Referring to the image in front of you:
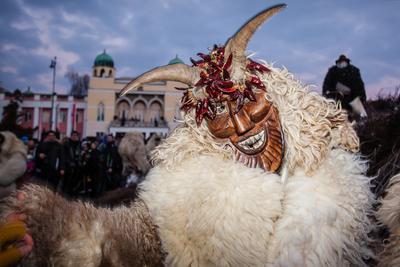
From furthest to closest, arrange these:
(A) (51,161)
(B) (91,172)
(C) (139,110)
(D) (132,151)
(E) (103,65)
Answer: (E) (103,65), (C) (139,110), (D) (132,151), (B) (91,172), (A) (51,161)

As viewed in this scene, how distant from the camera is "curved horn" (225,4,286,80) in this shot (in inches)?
69.3

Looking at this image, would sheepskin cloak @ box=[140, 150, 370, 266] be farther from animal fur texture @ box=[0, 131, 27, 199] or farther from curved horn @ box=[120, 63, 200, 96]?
animal fur texture @ box=[0, 131, 27, 199]

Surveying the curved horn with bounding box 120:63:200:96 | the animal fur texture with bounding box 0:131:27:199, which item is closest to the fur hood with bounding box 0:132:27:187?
the animal fur texture with bounding box 0:131:27:199

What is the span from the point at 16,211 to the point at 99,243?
0.35 m

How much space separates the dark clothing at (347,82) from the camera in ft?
15.6

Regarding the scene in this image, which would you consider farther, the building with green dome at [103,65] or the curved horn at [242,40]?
the building with green dome at [103,65]

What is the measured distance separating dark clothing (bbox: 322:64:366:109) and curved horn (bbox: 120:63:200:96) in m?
3.25

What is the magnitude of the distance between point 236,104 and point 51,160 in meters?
6.87

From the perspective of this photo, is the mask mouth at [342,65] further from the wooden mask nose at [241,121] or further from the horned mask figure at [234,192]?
the wooden mask nose at [241,121]

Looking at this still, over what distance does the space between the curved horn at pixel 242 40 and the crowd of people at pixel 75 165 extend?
5.91 metres

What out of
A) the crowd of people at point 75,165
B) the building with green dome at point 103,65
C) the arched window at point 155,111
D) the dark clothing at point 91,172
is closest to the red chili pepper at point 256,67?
the crowd of people at point 75,165

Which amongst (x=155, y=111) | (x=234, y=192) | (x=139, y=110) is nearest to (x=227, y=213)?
(x=234, y=192)

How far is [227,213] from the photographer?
1496 mm

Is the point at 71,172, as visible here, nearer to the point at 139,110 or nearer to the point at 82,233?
the point at 82,233
